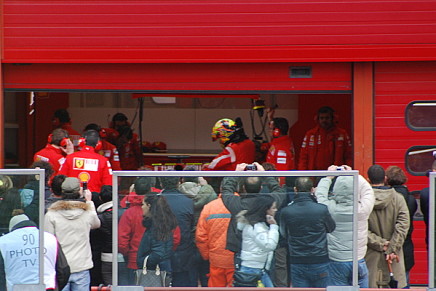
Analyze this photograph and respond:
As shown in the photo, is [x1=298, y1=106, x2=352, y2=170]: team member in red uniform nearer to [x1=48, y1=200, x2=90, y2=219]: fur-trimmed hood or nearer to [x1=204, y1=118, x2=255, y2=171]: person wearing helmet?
[x1=204, y1=118, x2=255, y2=171]: person wearing helmet

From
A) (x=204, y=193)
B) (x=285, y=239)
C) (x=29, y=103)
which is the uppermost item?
(x=29, y=103)

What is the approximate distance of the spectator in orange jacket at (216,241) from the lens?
575 centimetres

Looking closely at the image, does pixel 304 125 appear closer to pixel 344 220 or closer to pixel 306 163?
pixel 306 163

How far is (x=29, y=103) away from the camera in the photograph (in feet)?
39.8

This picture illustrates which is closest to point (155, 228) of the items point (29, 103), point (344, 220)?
point (344, 220)

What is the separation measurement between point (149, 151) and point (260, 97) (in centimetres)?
195

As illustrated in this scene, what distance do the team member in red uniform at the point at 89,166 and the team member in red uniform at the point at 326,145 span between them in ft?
9.36

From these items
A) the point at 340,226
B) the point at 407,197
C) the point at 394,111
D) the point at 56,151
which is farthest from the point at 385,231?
the point at 56,151

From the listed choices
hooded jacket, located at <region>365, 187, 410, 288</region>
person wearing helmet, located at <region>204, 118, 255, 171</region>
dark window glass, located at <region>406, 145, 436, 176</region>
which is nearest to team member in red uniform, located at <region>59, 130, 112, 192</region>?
person wearing helmet, located at <region>204, 118, 255, 171</region>

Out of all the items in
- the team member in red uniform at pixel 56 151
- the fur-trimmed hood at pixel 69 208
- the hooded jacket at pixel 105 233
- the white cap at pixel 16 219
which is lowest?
the hooded jacket at pixel 105 233

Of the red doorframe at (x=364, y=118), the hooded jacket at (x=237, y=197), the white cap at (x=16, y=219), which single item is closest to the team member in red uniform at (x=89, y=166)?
the white cap at (x=16, y=219)

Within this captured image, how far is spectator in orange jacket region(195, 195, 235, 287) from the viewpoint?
18.9 ft

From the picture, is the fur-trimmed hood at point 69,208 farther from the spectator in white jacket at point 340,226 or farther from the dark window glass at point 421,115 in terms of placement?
the dark window glass at point 421,115

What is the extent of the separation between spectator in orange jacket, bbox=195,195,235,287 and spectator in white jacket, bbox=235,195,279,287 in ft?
0.37
